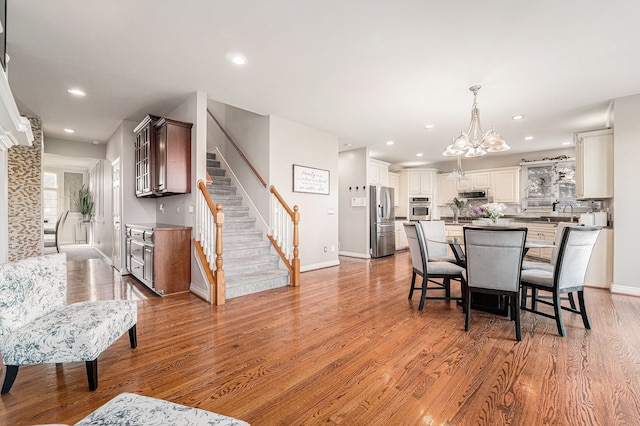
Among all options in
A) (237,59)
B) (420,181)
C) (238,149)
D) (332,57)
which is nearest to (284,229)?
(238,149)

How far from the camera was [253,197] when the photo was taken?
5.13 m

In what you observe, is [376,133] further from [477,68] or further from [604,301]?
[604,301]

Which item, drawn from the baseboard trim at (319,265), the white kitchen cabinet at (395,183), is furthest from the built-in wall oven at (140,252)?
the white kitchen cabinet at (395,183)

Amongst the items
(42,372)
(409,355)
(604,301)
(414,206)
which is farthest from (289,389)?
(414,206)

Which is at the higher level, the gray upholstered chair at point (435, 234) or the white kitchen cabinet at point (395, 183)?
the white kitchen cabinet at point (395, 183)

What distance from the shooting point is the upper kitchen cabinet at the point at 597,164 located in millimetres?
4262

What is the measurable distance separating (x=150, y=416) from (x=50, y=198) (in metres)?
12.0

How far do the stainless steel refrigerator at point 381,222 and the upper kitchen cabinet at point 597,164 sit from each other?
3710 mm

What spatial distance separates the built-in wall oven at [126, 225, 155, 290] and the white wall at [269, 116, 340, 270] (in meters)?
2.04

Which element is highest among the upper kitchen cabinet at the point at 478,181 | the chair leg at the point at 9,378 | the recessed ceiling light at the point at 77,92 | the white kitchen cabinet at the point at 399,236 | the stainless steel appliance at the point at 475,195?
the recessed ceiling light at the point at 77,92

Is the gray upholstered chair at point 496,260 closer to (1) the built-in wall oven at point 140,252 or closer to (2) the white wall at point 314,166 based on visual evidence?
(2) the white wall at point 314,166

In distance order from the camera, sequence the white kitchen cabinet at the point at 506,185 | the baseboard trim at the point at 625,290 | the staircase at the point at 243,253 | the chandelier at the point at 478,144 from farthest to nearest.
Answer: the white kitchen cabinet at the point at 506,185 → the staircase at the point at 243,253 → the baseboard trim at the point at 625,290 → the chandelier at the point at 478,144

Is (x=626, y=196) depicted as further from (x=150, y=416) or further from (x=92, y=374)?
(x=92, y=374)

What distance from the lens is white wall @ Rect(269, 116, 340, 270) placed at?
4.97 meters
